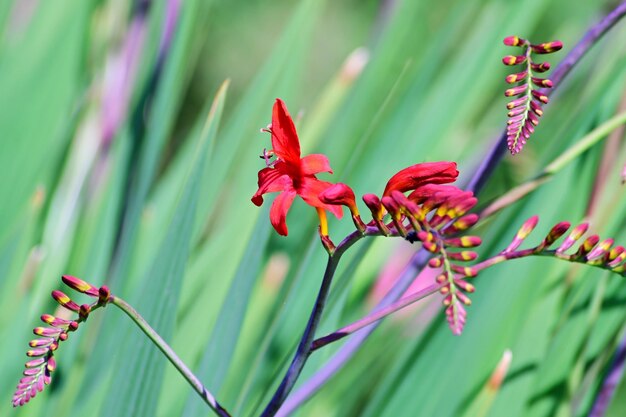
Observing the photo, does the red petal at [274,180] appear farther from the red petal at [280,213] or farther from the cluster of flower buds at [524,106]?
the cluster of flower buds at [524,106]

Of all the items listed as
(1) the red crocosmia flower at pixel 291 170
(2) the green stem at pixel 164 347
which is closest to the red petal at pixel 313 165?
(1) the red crocosmia flower at pixel 291 170

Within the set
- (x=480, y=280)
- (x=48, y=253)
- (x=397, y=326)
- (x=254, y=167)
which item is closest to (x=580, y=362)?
(x=480, y=280)

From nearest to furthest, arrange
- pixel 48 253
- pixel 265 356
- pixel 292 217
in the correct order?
1. pixel 265 356
2. pixel 292 217
3. pixel 48 253

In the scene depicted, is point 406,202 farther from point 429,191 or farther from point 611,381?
point 611,381

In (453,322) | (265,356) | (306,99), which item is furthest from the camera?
(306,99)

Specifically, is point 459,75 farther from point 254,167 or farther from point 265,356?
point 265,356

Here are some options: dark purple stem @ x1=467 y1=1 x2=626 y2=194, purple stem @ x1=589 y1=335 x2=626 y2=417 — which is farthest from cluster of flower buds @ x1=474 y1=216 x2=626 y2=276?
purple stem @ x1=589 y1=335 x2=626 y2=417

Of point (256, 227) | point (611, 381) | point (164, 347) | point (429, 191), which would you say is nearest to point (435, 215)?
point (429, 191)

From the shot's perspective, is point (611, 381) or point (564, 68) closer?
point (564, 68)
